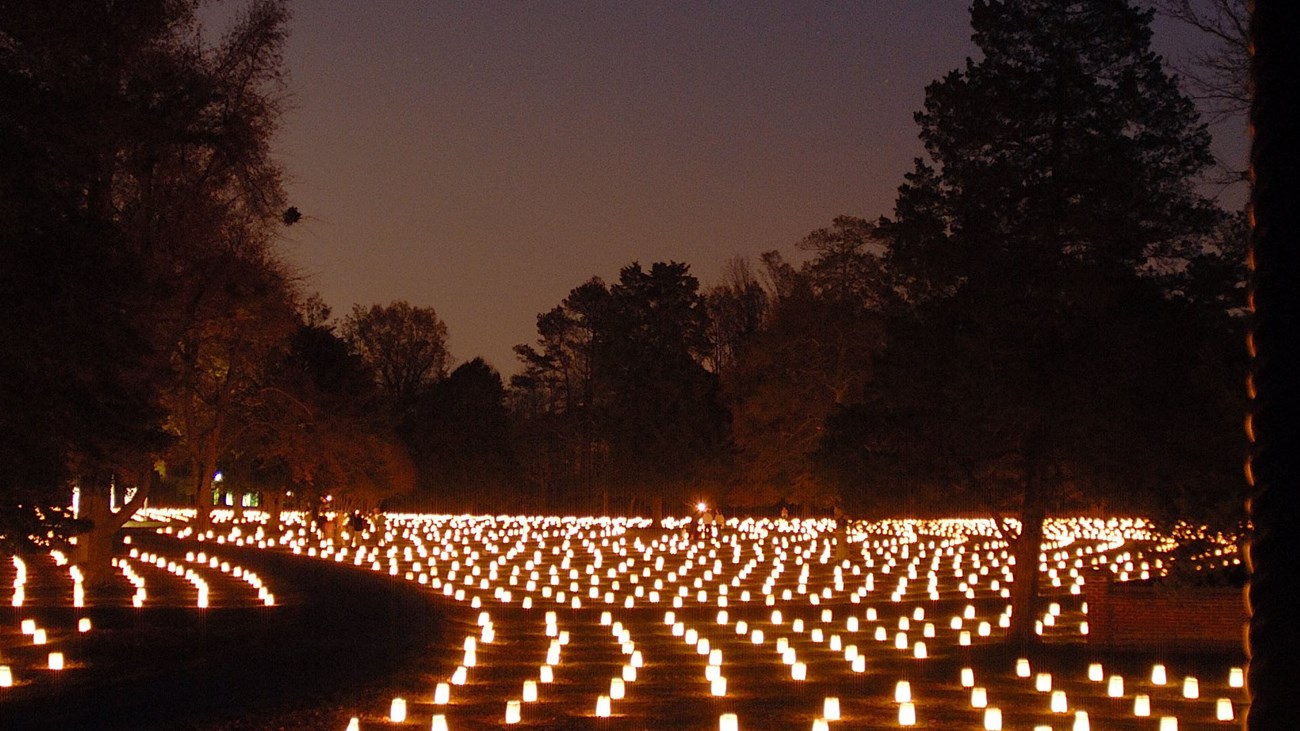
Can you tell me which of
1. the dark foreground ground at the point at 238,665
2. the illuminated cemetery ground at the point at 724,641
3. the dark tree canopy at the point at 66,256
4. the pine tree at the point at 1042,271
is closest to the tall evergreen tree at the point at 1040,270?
the pine tree at the point at 1042,271

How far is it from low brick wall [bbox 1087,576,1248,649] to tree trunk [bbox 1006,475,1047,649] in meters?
0.97

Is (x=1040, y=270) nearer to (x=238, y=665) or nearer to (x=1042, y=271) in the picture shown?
(x=1042, y=271)

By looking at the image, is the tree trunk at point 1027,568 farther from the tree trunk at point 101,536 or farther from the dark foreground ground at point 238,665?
the tree trunk at point 101,536

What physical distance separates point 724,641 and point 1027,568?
507 centimetres

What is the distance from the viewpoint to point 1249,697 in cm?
205

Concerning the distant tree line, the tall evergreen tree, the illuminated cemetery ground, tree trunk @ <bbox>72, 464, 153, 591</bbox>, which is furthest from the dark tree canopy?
the tall evergreen tree

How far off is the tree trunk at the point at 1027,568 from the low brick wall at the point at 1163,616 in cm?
97

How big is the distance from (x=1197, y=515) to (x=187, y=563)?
24.1 metres

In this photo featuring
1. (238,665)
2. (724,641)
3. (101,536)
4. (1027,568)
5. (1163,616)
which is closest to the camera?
(238,665)

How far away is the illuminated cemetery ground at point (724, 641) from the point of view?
15.4 metres

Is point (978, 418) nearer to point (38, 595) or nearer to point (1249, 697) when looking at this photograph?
point (38, 595)

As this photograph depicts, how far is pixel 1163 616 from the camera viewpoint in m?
22.0

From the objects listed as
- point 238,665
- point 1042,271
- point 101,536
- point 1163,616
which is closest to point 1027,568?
point 1163,616

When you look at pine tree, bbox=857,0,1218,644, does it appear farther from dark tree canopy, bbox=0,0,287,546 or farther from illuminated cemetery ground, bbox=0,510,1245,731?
dark tree canopy, bbox=0,0,287,546
